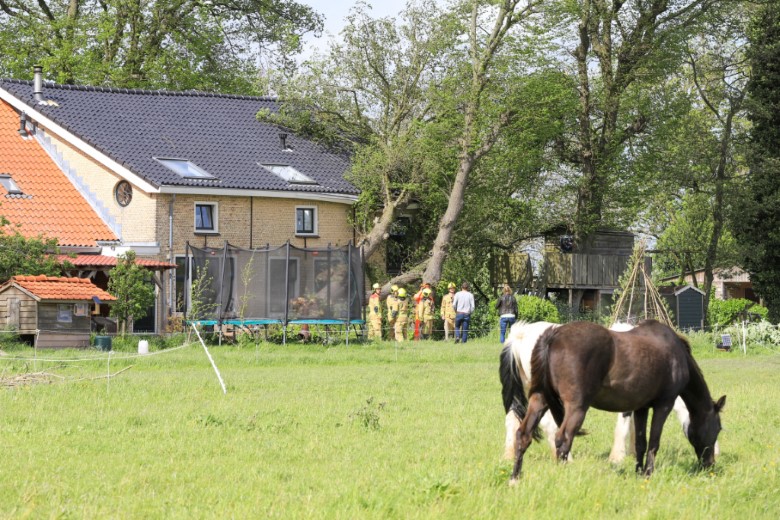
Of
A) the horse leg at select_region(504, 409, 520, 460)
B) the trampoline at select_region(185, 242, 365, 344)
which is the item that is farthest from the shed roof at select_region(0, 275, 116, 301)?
the horse leg at select_region(504, 409, 520, 460)

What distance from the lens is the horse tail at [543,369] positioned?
11.1 meters

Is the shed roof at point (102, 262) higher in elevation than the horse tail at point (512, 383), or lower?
higher

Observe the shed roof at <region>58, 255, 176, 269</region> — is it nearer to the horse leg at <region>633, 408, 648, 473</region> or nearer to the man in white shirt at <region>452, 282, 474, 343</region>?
the man in white shirt at <region>452, 282, 474, 343</region>

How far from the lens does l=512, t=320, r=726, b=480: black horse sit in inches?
435

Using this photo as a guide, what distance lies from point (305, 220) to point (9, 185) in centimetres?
999

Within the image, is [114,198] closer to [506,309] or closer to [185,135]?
[185,135]

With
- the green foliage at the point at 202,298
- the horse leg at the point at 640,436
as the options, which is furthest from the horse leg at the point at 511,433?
the green foliage at the point at 202,298

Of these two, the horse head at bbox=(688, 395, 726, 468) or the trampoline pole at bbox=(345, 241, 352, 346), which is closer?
the horse head at bbox=(688, 395, 726, 468)

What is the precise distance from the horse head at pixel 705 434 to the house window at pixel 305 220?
30.7 metres

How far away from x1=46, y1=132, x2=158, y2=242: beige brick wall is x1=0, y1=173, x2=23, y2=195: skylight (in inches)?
94.7

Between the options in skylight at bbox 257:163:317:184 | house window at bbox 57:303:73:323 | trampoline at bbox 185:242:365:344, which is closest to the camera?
house window at bbox 57:303:73:323

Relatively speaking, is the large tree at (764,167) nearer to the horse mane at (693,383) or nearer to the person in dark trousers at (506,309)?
the person in dark trousers at (506,309)

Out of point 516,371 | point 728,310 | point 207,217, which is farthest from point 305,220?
point 516,371

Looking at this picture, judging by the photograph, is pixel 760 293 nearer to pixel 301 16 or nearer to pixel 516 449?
pixel 301 16
